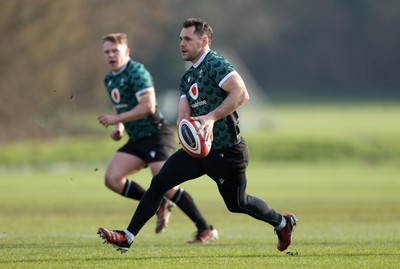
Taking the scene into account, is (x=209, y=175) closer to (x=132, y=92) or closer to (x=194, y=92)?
(x=194, y=92)

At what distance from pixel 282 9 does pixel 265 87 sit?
836 centimetres

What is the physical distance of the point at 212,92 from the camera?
1052 cm

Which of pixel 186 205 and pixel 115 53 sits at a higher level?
pixel 115 53

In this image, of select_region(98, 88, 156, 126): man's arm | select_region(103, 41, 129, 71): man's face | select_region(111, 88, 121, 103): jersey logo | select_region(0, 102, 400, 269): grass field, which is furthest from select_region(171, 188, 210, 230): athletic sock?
select_region(103, 41, 129, 71): man's face

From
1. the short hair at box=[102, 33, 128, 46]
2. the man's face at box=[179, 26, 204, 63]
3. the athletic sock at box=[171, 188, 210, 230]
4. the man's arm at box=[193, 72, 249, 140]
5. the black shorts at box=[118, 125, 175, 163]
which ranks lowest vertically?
the athletic sock at box=[171, 188, 210, 230]

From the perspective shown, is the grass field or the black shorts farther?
the black shorts

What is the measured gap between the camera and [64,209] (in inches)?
802

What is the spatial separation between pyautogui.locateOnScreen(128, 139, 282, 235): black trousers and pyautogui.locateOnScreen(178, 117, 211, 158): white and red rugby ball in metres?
0.37

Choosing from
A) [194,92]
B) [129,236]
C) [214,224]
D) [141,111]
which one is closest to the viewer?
[129,236]

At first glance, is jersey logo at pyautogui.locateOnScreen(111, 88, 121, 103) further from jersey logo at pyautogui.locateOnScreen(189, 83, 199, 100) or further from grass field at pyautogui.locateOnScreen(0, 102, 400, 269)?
jersey logo at pyautogui.locateOnScreen(189, 83, 199, 100)

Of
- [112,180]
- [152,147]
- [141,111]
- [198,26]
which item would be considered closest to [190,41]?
[198,26]

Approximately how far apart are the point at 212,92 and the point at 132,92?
2.77 meters

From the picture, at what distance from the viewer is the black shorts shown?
13.1 meters

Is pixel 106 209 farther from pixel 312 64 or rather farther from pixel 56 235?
pixel 312 64
